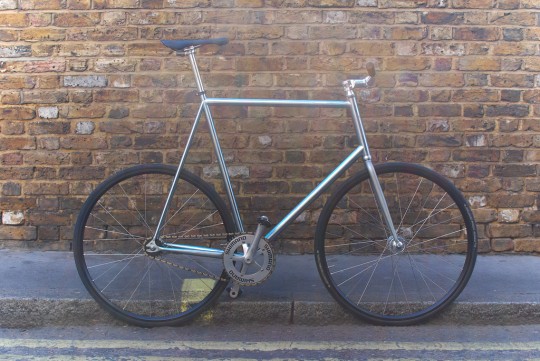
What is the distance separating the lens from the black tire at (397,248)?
3.55m

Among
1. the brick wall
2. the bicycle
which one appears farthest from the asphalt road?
the brick wall

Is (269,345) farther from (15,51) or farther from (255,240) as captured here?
(15,51)

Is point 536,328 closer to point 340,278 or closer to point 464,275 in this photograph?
point 464,275

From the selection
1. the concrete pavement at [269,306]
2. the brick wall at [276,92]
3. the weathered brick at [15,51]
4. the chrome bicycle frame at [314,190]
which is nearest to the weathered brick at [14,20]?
the brick wall at [276,92]

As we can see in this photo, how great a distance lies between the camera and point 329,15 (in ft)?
14.1

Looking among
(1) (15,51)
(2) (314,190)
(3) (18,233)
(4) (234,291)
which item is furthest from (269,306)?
(1) (15,51)

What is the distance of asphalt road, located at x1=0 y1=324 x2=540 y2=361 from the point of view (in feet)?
10.5

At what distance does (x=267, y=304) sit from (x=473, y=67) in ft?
7.63

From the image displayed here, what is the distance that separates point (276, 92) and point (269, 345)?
1.88m

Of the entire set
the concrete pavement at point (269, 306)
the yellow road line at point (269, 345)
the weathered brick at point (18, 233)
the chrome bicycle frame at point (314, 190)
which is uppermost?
the chrome bicycle frame at point (314, 190)

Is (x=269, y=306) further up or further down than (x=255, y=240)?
further down

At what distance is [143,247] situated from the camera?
3590 millimetres

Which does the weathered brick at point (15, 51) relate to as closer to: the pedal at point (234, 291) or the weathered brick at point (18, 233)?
the weathered brick at point (18, 233)

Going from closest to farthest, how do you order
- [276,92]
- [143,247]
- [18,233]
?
[143,247], [276,92], [18,233]
